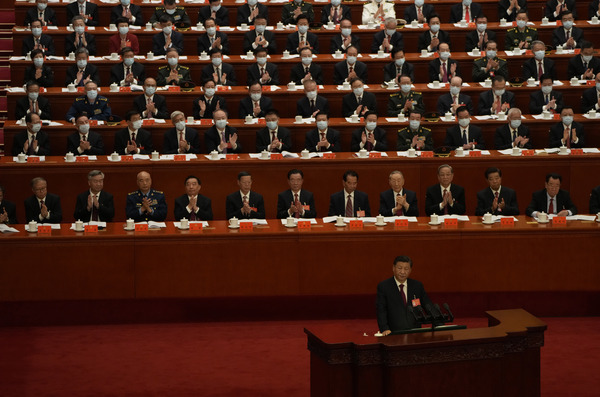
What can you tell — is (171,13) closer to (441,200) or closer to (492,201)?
(441,200)

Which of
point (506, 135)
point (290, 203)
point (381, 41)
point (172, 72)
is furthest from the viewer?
point (381, 41)

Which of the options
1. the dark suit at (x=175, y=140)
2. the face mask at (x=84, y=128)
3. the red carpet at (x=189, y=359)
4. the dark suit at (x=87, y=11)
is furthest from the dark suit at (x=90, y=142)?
the red carpet at (x=189, y=359)

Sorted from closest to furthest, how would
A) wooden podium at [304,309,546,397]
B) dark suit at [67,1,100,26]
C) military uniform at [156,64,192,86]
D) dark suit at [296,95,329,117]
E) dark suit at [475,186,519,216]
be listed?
wooden podium at [304,309,546,397] < dark suit at [475,186,519,216] < dark suit at [296,95,329,117] < military uniform at [156,64,192,86] < dark suit at [67,1,100,26]

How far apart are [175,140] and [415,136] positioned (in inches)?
127

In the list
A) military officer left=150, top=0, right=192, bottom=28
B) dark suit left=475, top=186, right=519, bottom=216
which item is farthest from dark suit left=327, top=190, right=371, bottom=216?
military officer left=150, top=0, right=192, bottom=28

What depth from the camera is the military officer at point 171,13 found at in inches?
587

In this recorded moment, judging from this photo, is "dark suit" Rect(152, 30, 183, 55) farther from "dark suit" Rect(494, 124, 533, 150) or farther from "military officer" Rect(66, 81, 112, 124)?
"dark suit" Rect(494, 124, 533, 150)

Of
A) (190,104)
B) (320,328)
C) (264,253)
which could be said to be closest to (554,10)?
(190,104)

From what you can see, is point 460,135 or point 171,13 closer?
A: point 460,135

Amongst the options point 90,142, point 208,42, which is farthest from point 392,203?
point 208,42

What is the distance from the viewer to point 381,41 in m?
14.7

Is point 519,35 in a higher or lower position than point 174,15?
lower

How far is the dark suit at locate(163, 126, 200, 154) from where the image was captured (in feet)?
40.4

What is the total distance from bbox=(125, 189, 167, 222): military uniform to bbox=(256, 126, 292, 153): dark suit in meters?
2.23
